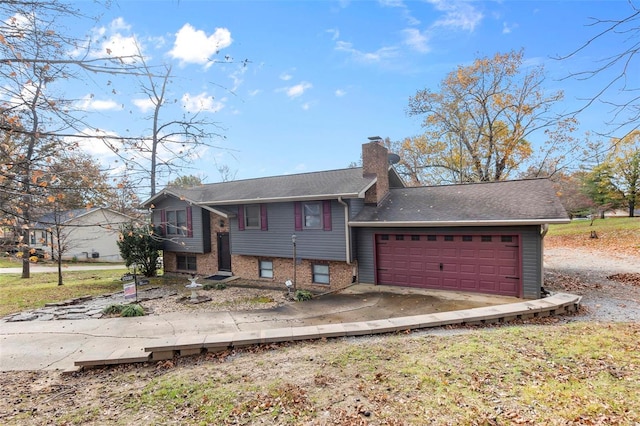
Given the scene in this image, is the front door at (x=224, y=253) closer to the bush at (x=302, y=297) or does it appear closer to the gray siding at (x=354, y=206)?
the bush at (x=302, y=297)

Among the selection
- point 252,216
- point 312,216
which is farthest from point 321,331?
point 252,216

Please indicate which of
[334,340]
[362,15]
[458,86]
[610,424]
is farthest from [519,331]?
[458,86]

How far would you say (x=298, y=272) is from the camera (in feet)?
46.3

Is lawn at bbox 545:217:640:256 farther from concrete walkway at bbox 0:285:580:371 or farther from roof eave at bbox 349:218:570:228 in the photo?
concrete walkway at bbox 0:285:580:371

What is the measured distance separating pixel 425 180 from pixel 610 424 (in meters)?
26.9

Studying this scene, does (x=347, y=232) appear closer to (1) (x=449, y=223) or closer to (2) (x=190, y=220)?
(1) (x=449, y=223)

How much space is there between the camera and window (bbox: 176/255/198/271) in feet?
59.6

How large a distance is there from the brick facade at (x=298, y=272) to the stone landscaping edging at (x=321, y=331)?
5.45 metres

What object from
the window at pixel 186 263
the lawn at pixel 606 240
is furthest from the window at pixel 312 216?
the lawn at pixel 606 240

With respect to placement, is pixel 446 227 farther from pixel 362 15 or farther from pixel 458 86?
pixel 458 86

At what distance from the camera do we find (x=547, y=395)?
409 centimetres

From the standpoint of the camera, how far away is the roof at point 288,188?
1254 cm

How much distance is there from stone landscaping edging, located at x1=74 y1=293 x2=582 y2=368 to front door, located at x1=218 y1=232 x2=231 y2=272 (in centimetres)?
991

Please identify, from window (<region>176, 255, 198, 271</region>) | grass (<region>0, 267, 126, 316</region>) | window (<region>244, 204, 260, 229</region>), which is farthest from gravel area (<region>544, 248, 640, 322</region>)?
grass (<region>0, 267, 126, 316</region>)
